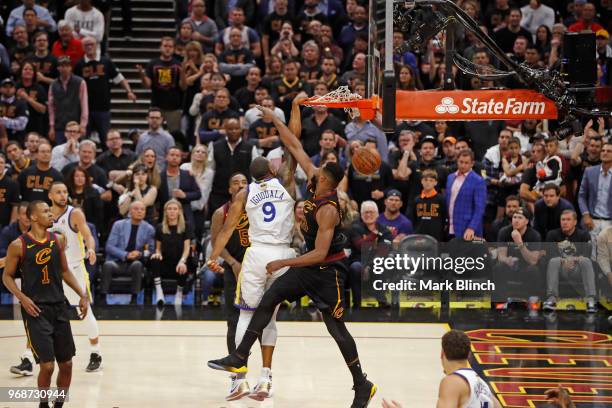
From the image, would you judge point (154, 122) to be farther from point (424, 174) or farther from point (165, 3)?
point (165, 3)

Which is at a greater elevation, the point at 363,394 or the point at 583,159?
the point at 583,159

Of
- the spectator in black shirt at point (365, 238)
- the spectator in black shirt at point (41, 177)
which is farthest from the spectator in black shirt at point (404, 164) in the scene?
the spectator in black shirt at point (41, 177)

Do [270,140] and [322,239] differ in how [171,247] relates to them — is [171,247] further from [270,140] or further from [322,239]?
[322,239]

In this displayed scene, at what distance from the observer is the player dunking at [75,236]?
33.8 feet

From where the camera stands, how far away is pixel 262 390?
885cm

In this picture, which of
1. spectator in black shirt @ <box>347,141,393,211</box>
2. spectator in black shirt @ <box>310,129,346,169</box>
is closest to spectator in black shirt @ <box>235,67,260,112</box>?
spectator in black shirt @ <box>310,129,346,169</box>

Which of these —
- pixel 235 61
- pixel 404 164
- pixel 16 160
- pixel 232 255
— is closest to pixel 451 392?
pixel 232 255

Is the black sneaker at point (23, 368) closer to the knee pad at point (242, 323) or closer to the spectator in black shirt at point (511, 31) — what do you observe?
the knee pad at point (242, 323)

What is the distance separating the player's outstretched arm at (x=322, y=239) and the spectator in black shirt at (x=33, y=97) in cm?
883

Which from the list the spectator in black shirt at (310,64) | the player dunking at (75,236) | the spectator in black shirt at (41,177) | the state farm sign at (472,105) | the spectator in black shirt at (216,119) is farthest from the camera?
the spectator in black shirt at (310,64)

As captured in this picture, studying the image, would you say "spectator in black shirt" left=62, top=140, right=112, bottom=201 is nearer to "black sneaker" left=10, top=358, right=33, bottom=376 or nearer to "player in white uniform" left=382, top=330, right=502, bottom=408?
"black sneaker" left=10, top=358, right=33, bottom=376

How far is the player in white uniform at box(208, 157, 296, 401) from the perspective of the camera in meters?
9.10

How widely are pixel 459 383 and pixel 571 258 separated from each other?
26.0 feet

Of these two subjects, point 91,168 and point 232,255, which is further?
point 91,168
